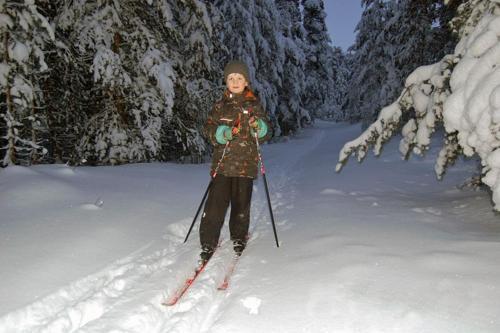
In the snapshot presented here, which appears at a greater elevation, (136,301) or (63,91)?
(63,91)

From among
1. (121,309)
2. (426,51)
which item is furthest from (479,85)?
(426,51)

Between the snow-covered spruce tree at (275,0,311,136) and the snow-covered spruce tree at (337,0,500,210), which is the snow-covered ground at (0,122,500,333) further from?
the snow-covered spruce tree at (275,0,311,136)

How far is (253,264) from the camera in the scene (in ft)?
12.9

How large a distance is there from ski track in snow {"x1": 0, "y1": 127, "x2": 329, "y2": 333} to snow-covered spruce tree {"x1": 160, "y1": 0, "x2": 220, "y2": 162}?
6796mm

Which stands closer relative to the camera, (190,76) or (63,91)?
(63,91)

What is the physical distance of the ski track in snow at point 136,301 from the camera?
2.72m

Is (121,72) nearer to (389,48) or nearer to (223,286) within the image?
(223,286)

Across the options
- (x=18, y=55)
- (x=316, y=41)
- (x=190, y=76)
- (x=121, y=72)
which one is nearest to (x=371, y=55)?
(x=316, y=41)

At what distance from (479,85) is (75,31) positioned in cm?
855

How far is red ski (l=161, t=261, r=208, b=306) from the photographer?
10.1ft

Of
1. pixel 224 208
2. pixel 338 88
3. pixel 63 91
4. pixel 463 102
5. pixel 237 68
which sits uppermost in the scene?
pixel 338 88

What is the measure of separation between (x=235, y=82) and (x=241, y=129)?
1.85 ft

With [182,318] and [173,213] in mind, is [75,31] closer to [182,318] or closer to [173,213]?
[173,213]

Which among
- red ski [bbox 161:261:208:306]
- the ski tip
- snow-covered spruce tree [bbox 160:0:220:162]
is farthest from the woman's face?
snow-covered spruce tree [bbox 160:0:220:162]
